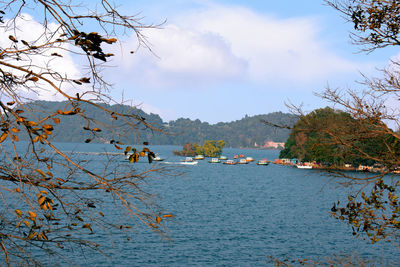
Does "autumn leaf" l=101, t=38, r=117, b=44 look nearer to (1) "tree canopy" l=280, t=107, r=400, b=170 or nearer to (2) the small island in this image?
(1) "tree canopy" l=280, t=107, r=400, b=170

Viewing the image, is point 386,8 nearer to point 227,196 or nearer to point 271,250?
point 271,250

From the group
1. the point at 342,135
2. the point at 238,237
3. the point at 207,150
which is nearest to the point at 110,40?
the point at 342,135

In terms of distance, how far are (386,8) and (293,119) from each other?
2.98m

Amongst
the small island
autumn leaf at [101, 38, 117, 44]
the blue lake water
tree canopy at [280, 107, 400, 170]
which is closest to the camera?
autumn leaf at [101, 38, 117, 44]

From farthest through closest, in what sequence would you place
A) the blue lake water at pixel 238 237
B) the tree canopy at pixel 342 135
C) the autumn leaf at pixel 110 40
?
1. the blue lake water at pixel 238 237
2. the tree canopy at pixel 342 135
3. the autumn leaf at pixel 110 40

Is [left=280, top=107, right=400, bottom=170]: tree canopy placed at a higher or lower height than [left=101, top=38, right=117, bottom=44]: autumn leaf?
lower

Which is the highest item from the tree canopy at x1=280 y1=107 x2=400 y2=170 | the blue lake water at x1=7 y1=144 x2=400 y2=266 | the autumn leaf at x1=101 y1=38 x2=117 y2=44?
the autumn leaf at x1=101 y1=38 x2=117 y2=44

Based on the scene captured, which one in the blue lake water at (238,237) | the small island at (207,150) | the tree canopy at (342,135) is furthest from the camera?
the small island at (207,150)

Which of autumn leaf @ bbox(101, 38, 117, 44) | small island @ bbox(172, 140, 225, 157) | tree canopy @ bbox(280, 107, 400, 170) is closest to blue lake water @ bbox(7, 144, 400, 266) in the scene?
tree canopy @ bbox(280, 107, 400, 170)

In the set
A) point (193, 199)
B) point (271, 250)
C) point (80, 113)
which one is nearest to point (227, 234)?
point (271, 250)

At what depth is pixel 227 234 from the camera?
34.0 meters

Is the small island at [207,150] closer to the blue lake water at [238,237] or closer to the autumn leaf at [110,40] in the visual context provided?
the blue lake water at [238,237]

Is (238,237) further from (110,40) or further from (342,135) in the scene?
(110,40)

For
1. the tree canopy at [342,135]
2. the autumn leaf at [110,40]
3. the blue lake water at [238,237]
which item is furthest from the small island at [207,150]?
the autumn leaf at [110,40]
